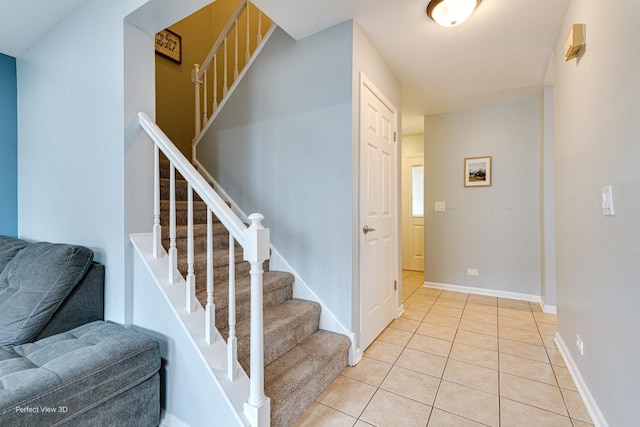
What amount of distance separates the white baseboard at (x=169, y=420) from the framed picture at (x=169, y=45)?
3.56 meters

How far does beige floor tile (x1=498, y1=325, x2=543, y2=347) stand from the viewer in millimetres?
2436

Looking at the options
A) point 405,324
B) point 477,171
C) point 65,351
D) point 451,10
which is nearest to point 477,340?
point 405,324

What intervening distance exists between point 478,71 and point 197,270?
308 centimetres

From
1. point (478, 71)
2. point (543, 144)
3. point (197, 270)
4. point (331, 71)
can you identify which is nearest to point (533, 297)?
point (543, 144)

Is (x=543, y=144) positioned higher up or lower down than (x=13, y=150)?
higher up

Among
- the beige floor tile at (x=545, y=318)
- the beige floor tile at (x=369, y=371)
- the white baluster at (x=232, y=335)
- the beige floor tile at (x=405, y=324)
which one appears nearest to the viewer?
the white baluster at (x=232, y=335)

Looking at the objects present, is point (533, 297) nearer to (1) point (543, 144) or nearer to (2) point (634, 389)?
(1) point (543, 144)

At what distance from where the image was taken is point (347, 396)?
5.67 feet

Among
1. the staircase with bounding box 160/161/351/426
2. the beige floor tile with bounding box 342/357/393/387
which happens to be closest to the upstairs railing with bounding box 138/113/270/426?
the staircase with bounding box 160/161/351/426

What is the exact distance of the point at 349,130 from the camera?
2.05 metres

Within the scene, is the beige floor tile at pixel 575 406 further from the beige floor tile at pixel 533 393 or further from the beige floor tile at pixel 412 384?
the beige floor tile at pixel 412 384

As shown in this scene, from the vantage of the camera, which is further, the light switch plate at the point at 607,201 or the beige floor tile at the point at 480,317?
the beige floor tile at the point at 480,317

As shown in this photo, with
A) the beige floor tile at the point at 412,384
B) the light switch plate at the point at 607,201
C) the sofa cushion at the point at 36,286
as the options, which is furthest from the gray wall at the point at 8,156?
the light switch plate at the point at 607,201

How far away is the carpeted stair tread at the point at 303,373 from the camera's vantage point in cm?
146
